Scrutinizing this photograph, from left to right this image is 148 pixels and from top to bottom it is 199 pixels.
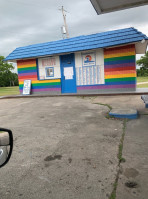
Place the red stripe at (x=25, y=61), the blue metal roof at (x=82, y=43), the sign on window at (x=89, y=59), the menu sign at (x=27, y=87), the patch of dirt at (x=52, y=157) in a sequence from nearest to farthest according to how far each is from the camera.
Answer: the patch of dirt at (x=52, y=157)
the blue metal roof at (x=82, y=43)
the sign on window at (x=89, y=59)
the red stripe at (x=25, y=61)
the menu sign at (x=27, y=87)

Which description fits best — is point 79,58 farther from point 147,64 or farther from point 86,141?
point 147,64

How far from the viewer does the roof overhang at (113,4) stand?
493 cm

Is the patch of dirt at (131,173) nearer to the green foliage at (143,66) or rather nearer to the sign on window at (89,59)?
the sign on window at (89,59)

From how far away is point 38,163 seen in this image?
2.43 m

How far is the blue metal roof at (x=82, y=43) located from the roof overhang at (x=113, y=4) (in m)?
3.53

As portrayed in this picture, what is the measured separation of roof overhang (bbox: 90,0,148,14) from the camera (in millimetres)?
4930

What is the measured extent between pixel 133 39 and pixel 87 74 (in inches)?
138

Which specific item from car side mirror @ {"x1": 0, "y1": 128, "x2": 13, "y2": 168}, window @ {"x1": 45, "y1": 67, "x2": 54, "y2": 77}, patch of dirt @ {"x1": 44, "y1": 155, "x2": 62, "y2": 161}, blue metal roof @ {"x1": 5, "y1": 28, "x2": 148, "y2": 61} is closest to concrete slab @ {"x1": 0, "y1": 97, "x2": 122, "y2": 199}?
patch of dirt @ {"x1": 44, "y1": 155, "x2": 62, "y2": 161}

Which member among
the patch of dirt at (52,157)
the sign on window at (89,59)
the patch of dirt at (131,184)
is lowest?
the patch of dirt at (131,184)

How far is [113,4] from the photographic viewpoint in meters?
5.19

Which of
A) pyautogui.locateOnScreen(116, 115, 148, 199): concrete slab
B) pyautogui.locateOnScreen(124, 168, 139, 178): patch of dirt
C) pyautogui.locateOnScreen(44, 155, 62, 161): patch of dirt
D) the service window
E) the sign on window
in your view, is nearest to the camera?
pyautogui.locateOnScreen(116, 115, 148, 199): concrete slab

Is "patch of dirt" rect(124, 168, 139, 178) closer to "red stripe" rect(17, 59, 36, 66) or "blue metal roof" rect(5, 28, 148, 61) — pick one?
"blue metal roof" rect(5, 28, 148, 61)

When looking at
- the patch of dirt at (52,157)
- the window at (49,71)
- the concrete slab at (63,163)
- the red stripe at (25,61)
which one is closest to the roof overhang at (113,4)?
the concrete slab at (63,163)

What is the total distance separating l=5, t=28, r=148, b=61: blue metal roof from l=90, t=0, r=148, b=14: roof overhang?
3532mm
